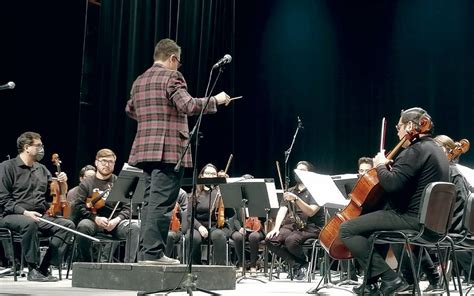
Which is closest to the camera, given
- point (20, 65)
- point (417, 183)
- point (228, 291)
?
point (417, 183)

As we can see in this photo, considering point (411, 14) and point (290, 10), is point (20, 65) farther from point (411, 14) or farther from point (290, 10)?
point (411, 14)

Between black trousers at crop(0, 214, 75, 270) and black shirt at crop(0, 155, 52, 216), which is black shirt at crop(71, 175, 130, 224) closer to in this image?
black trousers at crop(0, 214, 75, 270)

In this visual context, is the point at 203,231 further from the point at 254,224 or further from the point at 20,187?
the point at 20,187

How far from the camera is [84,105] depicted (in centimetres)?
1027

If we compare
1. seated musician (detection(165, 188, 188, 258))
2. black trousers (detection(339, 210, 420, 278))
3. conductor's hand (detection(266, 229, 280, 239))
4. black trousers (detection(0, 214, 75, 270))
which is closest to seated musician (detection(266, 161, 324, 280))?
conductor's hand (detection(266, 229, 280, 239))

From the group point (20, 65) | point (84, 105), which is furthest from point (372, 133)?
point (20, 65)

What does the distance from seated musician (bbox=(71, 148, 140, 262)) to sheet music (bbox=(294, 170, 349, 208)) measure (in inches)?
83.9

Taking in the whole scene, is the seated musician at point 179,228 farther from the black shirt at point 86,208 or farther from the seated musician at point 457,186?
the seated musician at point 457,186

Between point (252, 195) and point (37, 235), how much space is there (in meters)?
2.18

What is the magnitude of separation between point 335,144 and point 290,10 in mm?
2557

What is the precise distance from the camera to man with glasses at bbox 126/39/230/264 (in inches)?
184

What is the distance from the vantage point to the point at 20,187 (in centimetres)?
659

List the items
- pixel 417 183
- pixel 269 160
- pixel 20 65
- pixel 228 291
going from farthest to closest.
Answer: pixel 269 160 → pixel 20 65 → pixel 228 291 → pixel 417 183

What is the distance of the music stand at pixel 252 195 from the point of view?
277 inches
